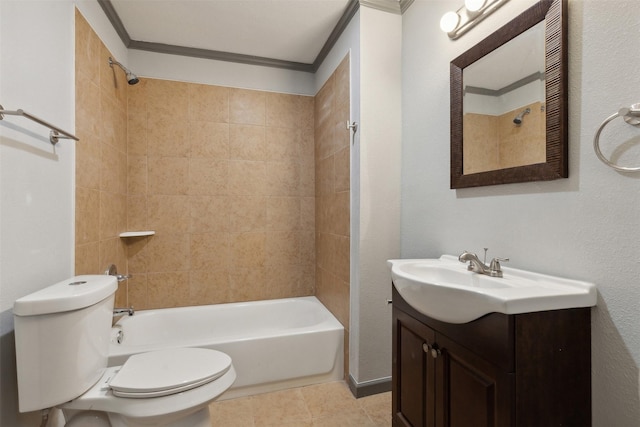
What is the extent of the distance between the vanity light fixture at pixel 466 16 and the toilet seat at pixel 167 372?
6.23ft

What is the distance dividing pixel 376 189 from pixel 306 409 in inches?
54.5

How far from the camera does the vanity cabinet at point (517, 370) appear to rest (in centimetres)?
82

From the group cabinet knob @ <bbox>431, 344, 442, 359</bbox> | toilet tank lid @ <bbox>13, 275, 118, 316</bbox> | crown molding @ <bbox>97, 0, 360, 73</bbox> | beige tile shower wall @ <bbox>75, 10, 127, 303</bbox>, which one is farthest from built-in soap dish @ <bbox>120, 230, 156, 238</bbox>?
cabinet knob @ <bbox>431, 344, 442, 359</bbox>

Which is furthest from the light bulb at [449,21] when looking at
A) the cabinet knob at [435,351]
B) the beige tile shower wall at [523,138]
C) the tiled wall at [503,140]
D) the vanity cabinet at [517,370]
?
the cabinet knob at [435,351]

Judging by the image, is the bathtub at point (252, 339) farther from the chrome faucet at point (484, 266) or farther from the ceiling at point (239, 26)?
the ceiling at point (239, 26)

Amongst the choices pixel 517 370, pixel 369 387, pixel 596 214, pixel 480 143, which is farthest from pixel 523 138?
pixel 369 387

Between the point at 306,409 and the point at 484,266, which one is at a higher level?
the point at 484,266

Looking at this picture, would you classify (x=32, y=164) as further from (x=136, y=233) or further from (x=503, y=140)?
(x=503, y=140)

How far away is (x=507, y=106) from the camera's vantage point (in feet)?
3.98

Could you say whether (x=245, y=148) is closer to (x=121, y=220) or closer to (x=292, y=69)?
(x=292, y=69)

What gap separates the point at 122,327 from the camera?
2086mm

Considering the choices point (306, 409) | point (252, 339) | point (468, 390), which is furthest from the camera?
point (252, 339)

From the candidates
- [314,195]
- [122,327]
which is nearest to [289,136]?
[314,195]

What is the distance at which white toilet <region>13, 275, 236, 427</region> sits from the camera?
1.03 m
